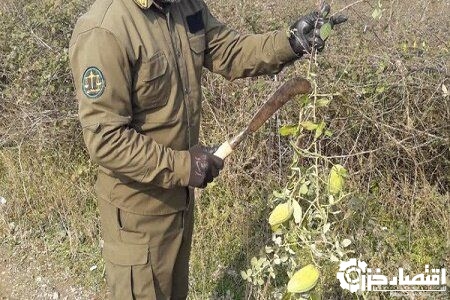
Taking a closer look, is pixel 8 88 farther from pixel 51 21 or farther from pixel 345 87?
pixel 345 87

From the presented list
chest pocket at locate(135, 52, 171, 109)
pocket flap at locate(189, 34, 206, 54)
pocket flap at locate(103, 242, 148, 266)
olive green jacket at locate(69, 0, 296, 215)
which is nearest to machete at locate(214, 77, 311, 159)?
olive green jacket at locate(69, 0, 296, 215)

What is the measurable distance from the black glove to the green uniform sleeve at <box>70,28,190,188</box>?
Answer: 3 cm

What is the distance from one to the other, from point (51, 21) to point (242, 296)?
2.69 m

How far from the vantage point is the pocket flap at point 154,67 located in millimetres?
2041

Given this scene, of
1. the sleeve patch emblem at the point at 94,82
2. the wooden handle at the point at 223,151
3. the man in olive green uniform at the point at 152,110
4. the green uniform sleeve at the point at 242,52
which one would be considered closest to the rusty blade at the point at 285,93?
the wooden handle at the point at 223,151

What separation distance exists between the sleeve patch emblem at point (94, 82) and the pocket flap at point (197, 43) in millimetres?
494

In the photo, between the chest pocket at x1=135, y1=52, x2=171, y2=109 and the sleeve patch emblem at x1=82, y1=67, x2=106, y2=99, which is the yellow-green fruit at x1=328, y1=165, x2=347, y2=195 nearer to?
the chest pocket at x1=135, y1=52, x2=171, y2=109

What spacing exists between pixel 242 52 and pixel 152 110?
2.07 ft

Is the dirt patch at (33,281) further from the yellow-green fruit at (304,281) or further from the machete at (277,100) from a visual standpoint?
the yellow-green fruit at (304,281)

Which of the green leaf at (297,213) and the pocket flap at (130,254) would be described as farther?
the pocket flap at (130,254)

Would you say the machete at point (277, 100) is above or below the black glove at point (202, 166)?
above

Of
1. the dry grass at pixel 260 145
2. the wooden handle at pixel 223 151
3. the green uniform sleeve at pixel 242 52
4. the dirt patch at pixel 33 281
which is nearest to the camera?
the wooden handle at pixel 223 151

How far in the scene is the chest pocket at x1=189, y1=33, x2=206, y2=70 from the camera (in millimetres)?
2287

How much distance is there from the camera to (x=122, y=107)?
78.4 inches
